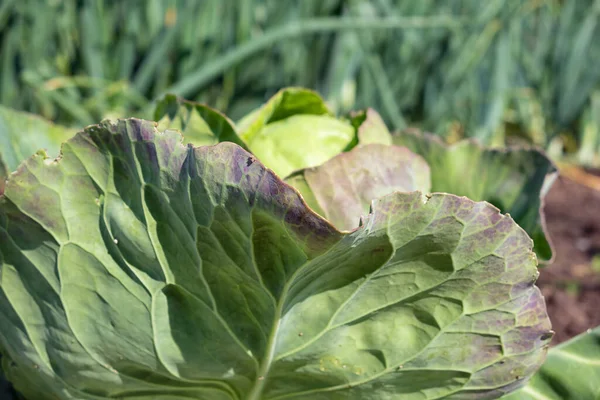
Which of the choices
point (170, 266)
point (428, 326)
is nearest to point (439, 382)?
point (428, 326)

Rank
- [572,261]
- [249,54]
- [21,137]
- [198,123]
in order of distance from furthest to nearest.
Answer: [572,261]
[249,54]
[21,137]
[198,123]

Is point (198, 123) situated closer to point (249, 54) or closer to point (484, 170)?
point (484, 170)

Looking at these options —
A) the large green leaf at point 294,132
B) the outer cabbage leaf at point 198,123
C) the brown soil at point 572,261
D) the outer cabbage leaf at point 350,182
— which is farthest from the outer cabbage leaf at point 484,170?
the brown soil at point 572,261

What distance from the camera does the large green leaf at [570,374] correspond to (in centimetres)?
84

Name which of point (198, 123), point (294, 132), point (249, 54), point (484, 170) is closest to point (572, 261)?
point (249, 54)

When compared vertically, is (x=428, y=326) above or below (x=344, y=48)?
below

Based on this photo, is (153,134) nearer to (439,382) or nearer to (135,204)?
(135,204)

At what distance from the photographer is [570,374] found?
0.86 m

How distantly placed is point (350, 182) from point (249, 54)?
1.37 metres

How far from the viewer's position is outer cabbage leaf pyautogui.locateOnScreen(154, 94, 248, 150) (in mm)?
810

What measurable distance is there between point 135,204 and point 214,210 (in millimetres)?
88

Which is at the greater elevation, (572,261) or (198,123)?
(198,123)

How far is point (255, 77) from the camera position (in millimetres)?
2301

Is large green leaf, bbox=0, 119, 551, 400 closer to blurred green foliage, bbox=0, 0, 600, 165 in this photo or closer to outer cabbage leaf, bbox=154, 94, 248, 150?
outer cabbage leaf, bbox=154, 94, 248, 150
